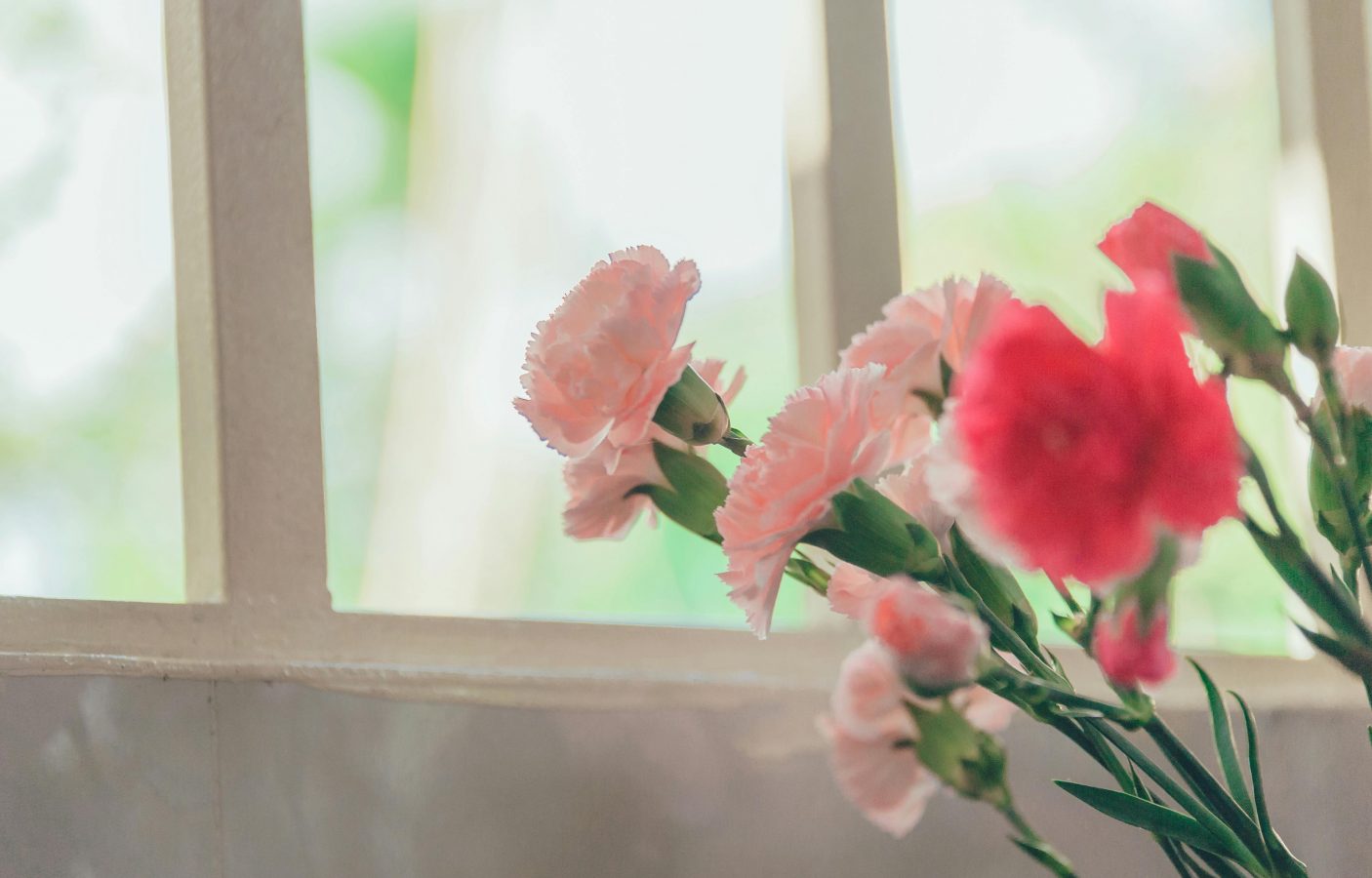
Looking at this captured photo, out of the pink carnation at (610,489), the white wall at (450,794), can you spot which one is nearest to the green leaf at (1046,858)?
the pink carnation at (610,489)

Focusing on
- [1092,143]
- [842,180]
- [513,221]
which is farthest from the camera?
[1092,143]

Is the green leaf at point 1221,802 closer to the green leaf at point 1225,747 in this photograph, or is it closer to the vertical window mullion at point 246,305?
the green leaf at point 1225,747

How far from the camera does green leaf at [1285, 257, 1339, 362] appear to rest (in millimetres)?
457

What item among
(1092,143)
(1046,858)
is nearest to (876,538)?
(1046,858)

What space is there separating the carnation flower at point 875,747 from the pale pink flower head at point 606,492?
13cm

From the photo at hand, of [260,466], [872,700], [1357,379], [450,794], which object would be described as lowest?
[450,794]

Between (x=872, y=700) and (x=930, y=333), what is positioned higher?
(x=930, y=333)

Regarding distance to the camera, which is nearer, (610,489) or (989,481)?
(989,481)

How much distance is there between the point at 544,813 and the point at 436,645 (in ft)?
0.49

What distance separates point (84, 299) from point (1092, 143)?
3.32ft

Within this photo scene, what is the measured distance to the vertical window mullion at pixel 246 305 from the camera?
2.72 feet

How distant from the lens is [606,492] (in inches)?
21.7

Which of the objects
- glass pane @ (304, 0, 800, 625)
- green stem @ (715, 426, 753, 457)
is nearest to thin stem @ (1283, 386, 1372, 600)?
green stem @ (715, 426, 753, 457)

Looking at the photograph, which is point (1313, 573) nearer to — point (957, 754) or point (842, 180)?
point (957, 754)
